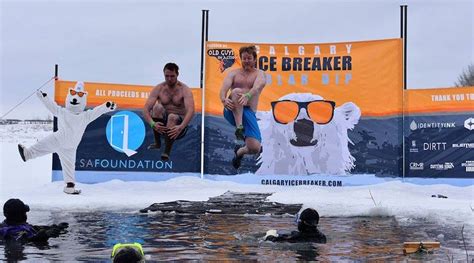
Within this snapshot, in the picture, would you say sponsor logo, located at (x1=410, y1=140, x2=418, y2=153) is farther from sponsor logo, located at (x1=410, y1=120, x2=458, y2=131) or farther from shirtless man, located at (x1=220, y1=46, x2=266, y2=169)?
shirtless man, located at (x1=220, y1=46, x2=266, y2=169)

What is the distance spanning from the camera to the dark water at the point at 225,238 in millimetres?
7633

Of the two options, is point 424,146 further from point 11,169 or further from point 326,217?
point 11,169

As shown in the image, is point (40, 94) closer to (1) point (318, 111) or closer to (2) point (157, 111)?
(2) point (157, 111)

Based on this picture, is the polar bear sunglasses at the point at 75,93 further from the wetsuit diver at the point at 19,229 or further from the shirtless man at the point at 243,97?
the wetsuit diver at the point at 19,229

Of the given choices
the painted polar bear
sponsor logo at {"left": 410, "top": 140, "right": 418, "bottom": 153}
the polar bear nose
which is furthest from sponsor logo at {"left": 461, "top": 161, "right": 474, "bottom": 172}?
the polar bear nose

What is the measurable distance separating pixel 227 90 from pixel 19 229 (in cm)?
848

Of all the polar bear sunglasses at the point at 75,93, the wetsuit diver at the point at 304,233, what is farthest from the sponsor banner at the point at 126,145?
the wetsuit diver at the point at 304,233

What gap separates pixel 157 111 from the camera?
54.9 feet

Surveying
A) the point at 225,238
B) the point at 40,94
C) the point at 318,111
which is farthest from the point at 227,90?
the point at 225,238

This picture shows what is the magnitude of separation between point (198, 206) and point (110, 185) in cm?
403

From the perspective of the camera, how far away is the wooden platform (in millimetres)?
12477

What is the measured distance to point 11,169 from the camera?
797 inches

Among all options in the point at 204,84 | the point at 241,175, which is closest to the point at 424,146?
the point at 241,175

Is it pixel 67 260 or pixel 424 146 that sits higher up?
pixel 424 146
